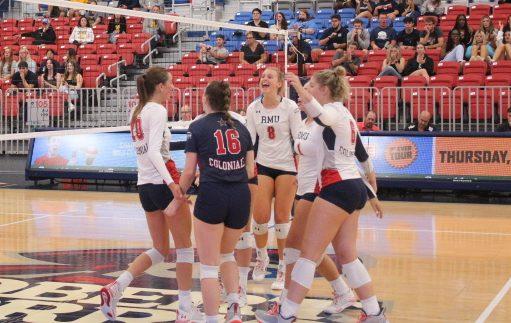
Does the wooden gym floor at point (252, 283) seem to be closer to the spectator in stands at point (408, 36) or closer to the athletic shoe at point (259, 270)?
the athletic shoe at point (259, 270)

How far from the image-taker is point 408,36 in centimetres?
1853

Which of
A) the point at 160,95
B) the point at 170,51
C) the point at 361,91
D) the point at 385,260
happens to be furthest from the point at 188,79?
the point at 160,95

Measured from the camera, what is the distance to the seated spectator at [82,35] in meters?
21.3

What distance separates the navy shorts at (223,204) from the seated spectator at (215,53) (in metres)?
13.3

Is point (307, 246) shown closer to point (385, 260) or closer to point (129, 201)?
point (385, 260)

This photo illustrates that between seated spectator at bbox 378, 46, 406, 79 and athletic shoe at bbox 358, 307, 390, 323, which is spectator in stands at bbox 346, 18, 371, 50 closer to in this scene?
seated spectator at bbox 378, 46, 406, 79

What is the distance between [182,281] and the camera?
22.7ft

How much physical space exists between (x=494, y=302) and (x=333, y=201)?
2.14 m

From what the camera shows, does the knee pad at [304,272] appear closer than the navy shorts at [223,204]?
No

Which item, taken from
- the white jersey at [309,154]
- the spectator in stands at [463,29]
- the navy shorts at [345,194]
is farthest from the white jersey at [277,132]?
the spectator in stands at [463,29]

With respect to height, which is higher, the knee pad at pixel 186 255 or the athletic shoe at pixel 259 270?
the knee pad at pixel 186 255

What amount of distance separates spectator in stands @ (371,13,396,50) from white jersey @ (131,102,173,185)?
12.5 metres

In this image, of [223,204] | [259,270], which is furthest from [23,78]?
[223,204]

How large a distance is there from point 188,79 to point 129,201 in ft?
16.3
